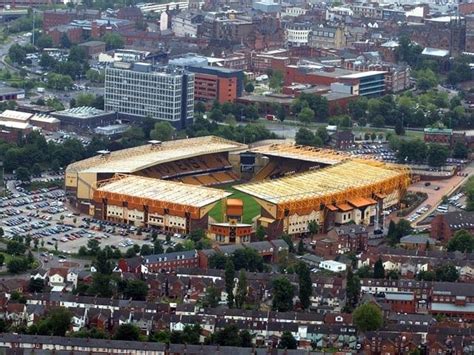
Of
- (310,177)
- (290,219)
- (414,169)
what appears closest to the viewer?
(290,219)

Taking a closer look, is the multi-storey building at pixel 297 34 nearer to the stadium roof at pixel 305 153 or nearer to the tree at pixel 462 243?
the stadium roof at pixel 305 153

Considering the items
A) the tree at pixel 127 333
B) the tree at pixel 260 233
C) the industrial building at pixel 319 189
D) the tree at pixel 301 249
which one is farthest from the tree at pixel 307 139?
the tree at pixel 127 333

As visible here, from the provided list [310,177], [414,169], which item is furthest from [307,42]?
[310,177]

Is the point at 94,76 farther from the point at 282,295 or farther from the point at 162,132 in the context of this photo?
the point at 282,295

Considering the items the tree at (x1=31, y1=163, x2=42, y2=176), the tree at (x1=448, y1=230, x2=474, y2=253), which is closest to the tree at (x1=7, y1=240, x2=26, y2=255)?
the tree at (x1=31, y1=163, x2=42, y2=176)

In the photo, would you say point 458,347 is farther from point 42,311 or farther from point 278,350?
point 42,311

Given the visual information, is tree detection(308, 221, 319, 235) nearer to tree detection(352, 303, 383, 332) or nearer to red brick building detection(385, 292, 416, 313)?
red brick building detection(385, 292, 416, 313)
